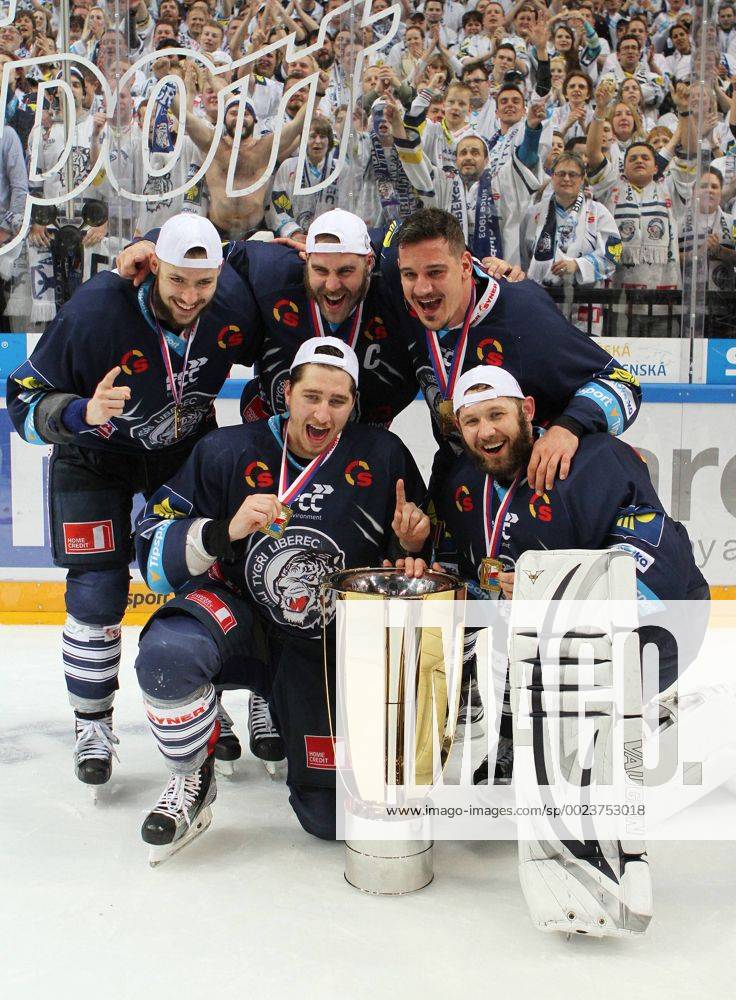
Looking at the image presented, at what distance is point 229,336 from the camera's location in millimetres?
2555

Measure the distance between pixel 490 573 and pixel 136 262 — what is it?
1082 millimetres

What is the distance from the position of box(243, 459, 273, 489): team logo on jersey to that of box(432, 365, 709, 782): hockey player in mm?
405

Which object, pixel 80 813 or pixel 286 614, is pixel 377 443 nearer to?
pixel 286 614

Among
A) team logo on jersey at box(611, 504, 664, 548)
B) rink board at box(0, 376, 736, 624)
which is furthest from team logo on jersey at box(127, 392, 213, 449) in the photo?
rink board at box(0, 376, 736, 624)

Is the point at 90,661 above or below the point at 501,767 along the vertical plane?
above

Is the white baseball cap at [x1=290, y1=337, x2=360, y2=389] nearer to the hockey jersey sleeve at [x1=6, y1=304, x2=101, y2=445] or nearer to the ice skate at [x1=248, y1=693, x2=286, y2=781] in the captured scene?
the hockey jersey sleeve at [x1=6, y1=304, x2=101, y2=445]

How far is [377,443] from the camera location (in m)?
2.33

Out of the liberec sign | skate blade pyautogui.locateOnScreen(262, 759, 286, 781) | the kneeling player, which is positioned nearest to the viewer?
the kneeling player

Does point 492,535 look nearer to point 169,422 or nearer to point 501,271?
point 501,271

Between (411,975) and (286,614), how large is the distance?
2.69ft

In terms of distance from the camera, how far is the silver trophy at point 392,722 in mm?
1994

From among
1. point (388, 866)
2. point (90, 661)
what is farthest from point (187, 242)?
point (388, 866)

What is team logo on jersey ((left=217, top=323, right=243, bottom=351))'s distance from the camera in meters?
2.54

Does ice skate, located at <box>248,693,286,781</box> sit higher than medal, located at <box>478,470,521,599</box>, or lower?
lower
